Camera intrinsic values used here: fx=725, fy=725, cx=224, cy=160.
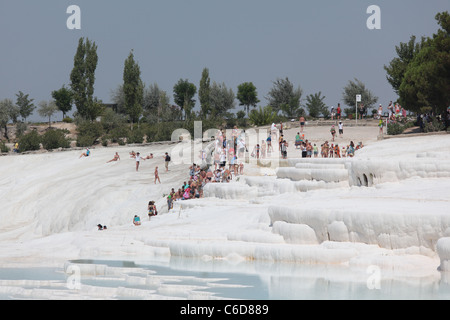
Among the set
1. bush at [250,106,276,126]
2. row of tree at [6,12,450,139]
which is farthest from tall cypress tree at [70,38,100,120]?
bush at [250,106,276,126]

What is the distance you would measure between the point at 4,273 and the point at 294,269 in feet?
18.2

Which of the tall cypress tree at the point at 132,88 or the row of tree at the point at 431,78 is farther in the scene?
the tall cypress tree at the point at 132,88

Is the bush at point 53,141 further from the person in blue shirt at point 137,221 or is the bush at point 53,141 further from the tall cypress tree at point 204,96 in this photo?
the person in blue shirt at point 137,221

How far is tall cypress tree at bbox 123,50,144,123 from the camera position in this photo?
52.0m

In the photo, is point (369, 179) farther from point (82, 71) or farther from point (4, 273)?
point (82, 71)

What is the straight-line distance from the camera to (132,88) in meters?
52.0

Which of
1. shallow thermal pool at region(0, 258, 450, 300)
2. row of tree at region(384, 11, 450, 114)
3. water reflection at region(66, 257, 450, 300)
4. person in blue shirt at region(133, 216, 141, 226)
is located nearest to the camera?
water reflection at region(66, 257, 450, 300)

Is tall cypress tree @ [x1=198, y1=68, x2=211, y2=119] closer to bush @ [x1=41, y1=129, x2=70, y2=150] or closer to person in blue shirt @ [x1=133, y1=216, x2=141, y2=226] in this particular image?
bush @ [x1=41, y1=129, x2=70, y2=150]

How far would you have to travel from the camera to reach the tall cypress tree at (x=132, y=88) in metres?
52.0

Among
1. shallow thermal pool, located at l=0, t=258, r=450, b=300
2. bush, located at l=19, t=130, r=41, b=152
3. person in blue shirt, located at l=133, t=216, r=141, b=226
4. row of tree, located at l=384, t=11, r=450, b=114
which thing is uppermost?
row of tree, located at l=384, t=11, r=450, b=114

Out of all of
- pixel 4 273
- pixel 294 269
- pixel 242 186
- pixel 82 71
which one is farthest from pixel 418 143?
pixel 82 71

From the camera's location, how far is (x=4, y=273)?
13.9m

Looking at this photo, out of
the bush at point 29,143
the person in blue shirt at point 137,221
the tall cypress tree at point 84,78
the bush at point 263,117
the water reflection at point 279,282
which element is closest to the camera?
the water reflection at point 279,282


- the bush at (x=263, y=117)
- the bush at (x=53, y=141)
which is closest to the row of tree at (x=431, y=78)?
the bush at (x=263, y=117)
